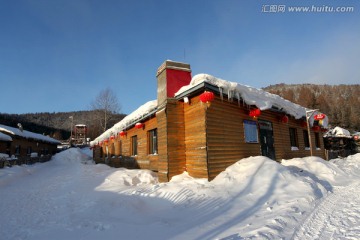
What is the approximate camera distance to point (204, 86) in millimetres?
8586

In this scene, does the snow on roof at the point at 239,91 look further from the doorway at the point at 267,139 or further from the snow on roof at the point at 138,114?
the snow on roof at the point at 138,114

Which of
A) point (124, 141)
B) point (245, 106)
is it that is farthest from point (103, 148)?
point (245, 106)

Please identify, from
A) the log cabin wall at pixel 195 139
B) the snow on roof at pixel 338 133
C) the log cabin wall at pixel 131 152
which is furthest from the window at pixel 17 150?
the snow on roof at pixel 338 133

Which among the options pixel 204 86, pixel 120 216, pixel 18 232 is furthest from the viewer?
pixel 204 86

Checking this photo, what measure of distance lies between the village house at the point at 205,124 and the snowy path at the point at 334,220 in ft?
12.4

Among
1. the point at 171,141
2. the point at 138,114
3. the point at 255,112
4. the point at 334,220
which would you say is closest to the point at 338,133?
the point at 255,112

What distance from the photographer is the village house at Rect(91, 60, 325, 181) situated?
895 centimetres

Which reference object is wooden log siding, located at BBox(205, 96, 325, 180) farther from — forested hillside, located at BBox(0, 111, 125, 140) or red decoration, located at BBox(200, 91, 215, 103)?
forested hillside, located at BBox(0, 111, 125, 140)

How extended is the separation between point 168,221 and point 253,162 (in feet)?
15.7

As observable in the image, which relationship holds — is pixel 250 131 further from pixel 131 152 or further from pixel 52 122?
pixel 52 122

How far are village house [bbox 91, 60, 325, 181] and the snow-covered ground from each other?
0.83 meters

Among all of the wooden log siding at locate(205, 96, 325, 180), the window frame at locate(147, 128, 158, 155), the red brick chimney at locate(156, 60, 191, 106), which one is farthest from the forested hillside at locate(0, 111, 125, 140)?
the wooden log siding at locate(205, 96, 325, 180)

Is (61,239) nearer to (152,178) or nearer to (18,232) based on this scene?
(18,232)

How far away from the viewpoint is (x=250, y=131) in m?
11.1
